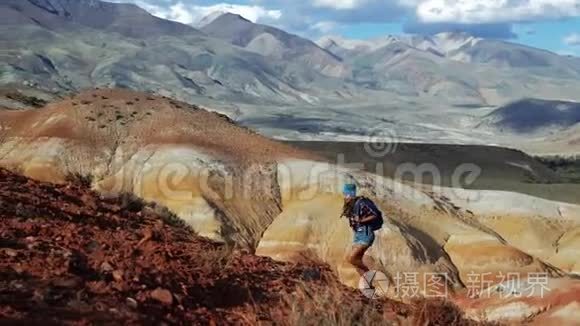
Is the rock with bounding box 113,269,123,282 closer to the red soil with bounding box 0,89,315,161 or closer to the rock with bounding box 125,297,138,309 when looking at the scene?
the rock with bounding box 125,297,138,309

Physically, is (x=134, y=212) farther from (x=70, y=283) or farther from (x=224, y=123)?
(x=224, y=123)

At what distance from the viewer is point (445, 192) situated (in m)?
39.4

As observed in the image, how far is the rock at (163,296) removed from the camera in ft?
26.2

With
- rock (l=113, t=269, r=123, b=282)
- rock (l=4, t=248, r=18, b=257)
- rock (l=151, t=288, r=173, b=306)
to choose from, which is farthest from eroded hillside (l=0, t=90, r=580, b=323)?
rock (l=151, t=288, r=173, b=306)

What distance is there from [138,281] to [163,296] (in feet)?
1.43

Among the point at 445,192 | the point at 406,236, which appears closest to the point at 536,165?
the point at 445,192

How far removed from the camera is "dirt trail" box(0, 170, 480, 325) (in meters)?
7.36

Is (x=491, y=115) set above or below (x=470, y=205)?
above

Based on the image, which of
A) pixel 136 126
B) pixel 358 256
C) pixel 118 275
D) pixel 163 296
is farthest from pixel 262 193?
pixel 163 296

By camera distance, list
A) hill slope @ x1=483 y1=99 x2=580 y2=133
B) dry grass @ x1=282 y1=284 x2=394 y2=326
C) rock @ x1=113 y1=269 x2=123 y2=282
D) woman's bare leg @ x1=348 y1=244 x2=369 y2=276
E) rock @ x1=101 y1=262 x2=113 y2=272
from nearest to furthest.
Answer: dry grass @ x1=282 y1=284 x2=394 y2=326 < rock @ x1=113 y1=269 x2=123 y2=282 < rock @ x1=101 y1=262 x2=113 y2=272 < woman's bare leg @ x1=348 y1=244 x2=369 y2=276 < hill slope @ x1=483 y1=99 x2=580 y2=133

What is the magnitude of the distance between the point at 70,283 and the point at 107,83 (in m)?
170

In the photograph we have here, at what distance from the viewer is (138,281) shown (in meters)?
8.35

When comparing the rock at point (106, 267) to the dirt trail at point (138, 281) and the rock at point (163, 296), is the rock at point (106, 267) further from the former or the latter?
the rock at point (163, 296)

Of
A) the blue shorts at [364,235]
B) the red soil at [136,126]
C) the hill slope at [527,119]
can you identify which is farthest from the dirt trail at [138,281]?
the hill slope at [527,119]
